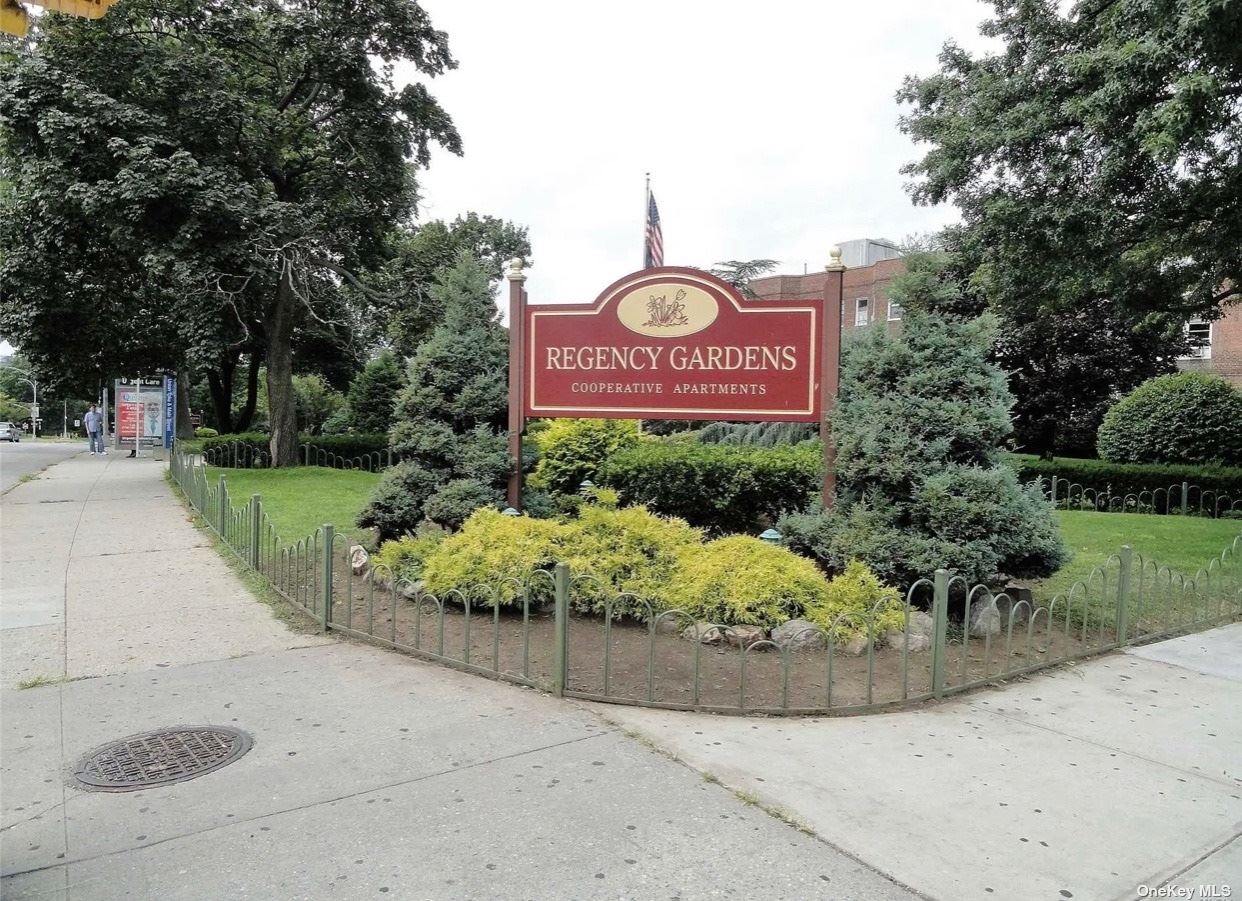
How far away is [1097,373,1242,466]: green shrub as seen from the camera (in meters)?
16.3

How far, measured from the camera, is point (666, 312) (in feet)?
25.5

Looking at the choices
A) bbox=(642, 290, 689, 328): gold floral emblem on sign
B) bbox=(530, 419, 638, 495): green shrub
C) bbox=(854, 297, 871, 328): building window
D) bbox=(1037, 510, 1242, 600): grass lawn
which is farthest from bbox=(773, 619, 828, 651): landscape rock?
bbox=(854, 297, 871, 328): building window

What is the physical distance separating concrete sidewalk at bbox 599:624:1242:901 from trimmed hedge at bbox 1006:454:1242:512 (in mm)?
9979

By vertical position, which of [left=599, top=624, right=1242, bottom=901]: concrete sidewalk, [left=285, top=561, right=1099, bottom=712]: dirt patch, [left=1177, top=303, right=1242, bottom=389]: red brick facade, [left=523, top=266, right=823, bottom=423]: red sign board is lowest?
[left=599, top=624, right=1242, bottom=901]: concrete sidewalk

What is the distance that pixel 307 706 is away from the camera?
470 cm

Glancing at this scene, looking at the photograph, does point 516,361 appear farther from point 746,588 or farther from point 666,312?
point 746,588

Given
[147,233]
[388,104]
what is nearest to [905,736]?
[147,233]

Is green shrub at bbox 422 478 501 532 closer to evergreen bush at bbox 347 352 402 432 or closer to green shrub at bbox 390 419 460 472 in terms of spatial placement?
green shrub at bbox 390 419 460 472

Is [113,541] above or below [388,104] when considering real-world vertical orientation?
below

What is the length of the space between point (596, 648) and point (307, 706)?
74.9 inches

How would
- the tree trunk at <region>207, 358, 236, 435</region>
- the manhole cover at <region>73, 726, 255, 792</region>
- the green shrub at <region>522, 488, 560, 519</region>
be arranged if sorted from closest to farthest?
the manhole cover at <region>73, 726, 255, 792</region>, the green shrub at <region>522, 488, 560, 519</region>, the tree trunk at <region>207, 358, 236, 435</region>

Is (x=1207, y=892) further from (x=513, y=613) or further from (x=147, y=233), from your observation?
(x=147, y=233)

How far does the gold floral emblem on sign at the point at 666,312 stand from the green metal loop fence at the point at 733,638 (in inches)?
106

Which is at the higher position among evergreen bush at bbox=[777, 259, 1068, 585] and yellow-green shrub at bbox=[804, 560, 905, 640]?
evergreen bush at bbox=[777, 259, 1068, 585]
